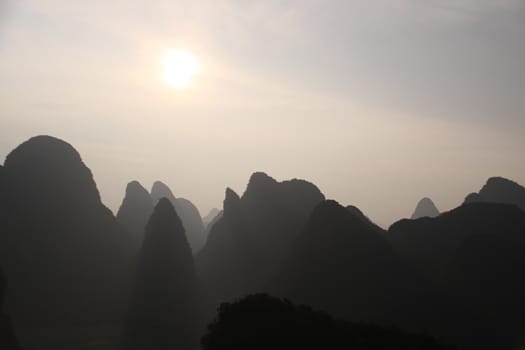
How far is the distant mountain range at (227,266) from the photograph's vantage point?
114 ft

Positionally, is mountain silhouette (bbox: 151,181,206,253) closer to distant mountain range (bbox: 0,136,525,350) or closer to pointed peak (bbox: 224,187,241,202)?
pointed peak (bbox: 224,187,241,202)

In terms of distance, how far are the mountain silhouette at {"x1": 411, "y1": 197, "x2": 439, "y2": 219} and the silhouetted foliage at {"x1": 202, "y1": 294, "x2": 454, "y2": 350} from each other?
149777mm

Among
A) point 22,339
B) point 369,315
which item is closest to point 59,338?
point 22,339

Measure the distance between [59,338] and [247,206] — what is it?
34.6 m

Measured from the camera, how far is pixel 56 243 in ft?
166

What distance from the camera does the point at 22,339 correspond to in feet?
129

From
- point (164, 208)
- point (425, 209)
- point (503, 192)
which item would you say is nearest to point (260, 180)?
point (164, 208)

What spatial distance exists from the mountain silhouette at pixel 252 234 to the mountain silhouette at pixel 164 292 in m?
11.4

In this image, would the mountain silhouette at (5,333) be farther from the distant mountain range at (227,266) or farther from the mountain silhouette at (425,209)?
the mountain silhouette at (425,209)

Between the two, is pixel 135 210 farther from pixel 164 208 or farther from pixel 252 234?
pixel 164 208

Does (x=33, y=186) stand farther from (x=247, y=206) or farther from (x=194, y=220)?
(x=194, y=220)

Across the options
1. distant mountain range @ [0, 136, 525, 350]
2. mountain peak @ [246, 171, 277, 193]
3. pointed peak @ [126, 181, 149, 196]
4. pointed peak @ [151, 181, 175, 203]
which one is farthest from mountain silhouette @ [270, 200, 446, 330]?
pointed peak @ [151, 181, 175, 203]

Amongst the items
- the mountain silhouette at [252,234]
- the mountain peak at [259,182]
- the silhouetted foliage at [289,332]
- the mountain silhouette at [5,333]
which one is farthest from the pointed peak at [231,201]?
the silhouetted foliage at [289,332]

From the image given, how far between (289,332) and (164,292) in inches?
1047
